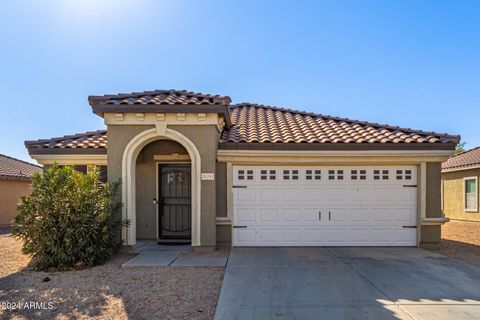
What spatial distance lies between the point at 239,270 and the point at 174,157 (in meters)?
4.49

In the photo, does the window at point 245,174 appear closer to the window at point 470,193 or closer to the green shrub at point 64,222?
the green shrub at point 64,222

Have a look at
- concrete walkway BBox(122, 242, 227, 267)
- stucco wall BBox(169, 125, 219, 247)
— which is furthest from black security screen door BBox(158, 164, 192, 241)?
stucco wall BBox(169, 125, 219, 247)

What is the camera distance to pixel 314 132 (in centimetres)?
1052

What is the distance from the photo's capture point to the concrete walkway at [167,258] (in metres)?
7.55

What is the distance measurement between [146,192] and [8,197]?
12735mm

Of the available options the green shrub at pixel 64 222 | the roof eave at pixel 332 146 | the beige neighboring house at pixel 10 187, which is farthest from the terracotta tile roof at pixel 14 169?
the roof eave at pixel 332 146

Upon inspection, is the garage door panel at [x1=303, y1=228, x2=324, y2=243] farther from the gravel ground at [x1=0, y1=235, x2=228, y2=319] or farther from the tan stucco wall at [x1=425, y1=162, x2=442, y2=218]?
the gravel ground at [x1=0, y1=235, x2=228, y2=319]

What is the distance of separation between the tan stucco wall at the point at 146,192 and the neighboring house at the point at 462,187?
16667 millimetres

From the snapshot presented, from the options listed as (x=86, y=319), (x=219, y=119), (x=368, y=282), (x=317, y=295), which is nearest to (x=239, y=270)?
(x=317, y=295)

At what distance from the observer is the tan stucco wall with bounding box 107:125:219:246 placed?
8883 millimetres

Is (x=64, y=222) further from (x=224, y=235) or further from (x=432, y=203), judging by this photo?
(x=432, y=203)

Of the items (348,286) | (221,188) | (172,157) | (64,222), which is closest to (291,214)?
(221,188)

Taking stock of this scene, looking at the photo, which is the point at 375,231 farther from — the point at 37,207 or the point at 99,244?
the point at 37,207

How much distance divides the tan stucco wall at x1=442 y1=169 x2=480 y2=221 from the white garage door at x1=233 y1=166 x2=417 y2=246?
11.2 meters
